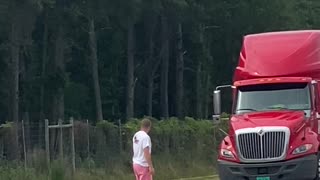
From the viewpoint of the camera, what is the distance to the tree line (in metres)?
63.4

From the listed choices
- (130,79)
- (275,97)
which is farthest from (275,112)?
(130,79)

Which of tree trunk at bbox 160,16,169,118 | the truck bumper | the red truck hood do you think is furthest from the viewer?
tree trunk at bbox 160,16,169,118

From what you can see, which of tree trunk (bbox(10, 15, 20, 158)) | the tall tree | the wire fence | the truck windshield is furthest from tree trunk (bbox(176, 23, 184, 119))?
the truck windshield

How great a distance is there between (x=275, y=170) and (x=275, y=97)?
215 centimetres

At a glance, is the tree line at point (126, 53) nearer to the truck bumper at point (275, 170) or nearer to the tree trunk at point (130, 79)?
the tree trunk at point (130, 79)

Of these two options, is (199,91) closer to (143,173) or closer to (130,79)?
(130,79)

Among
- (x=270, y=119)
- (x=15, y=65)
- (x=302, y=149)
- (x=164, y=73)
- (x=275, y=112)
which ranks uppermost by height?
(x=15, y=65)

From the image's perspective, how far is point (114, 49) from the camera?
78.2 metres

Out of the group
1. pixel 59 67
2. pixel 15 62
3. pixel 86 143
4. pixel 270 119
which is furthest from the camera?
pixel 59 67

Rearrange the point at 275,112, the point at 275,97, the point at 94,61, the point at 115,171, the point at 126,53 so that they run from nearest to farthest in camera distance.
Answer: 1. the point at 275,112
2. the point at 275,97
3. the point at 115,171
4. the point at 94,61
5. the point at 126,53

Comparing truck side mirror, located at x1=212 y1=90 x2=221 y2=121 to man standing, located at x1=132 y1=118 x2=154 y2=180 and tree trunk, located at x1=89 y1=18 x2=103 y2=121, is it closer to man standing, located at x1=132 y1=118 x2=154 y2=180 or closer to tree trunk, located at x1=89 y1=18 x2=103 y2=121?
man standing, located at x1=132 y1=118 x2=154 y2=180

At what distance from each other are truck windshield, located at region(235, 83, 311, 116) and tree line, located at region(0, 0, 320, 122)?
34.7 meters

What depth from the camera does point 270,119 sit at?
2208 cm

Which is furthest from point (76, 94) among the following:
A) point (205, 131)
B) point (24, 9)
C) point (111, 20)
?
point (205, 131)
